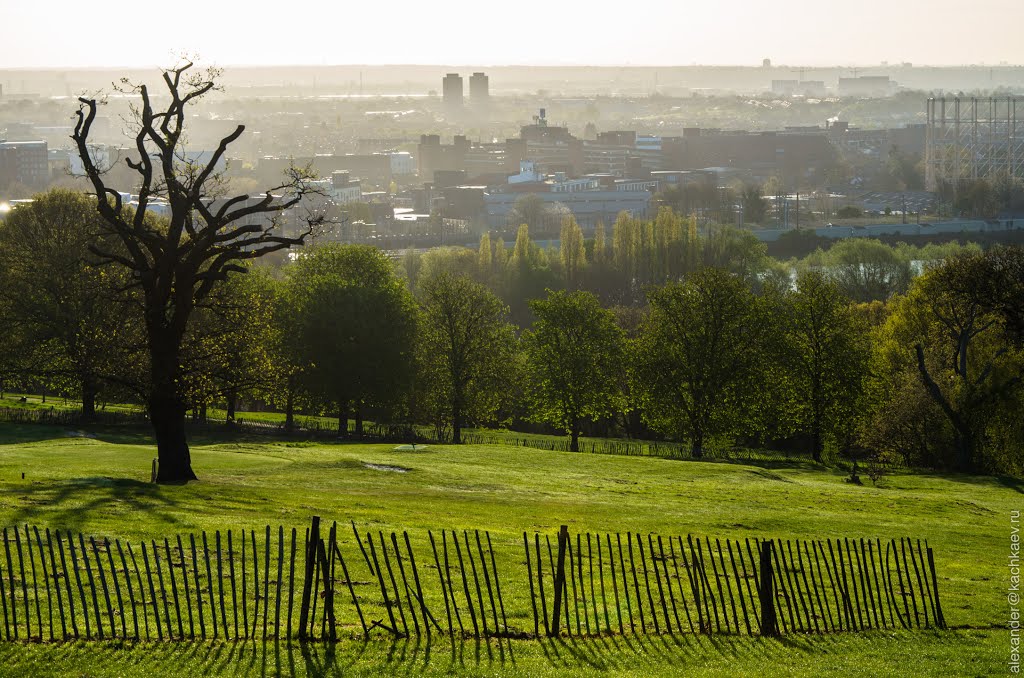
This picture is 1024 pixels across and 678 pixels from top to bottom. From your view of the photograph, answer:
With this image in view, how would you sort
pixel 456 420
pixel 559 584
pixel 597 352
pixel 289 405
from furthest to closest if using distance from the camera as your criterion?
pixel 597 352 → pixel 456 420 → pixel 289 405 → pixel 559 584

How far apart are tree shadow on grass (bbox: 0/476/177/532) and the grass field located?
7 cm

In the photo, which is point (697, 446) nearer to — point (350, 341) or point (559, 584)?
point (350, 341)

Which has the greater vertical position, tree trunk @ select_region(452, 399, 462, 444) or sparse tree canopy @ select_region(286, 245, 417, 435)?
sparse tree canopy @ select_region(286, 245, 417, 435)

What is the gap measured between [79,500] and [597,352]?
38.6 m

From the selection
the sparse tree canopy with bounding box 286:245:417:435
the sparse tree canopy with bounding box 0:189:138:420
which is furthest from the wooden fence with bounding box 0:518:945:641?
the sparse tree canopy with bounding box 286:245:417:435

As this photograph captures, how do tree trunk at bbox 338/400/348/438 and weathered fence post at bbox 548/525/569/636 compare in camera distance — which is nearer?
weathered fence post at bbox 548/525/569/636

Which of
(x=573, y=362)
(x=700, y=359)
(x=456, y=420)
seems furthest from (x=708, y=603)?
(x=456, y=420)

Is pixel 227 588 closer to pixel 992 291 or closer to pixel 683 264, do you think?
pixel 992 291

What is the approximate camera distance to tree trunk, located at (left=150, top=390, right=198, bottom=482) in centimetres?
3441

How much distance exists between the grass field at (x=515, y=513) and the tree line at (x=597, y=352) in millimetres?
4607

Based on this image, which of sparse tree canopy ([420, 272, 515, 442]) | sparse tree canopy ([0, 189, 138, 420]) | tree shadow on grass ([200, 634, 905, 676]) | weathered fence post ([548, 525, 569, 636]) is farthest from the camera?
sparse tree canopy ([420, 272, 515, 442])

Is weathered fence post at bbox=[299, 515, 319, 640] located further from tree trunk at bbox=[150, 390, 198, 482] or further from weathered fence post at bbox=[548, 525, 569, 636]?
tree trunk at bbox=[150, 390, 198, 482]

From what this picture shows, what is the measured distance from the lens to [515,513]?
32.9m

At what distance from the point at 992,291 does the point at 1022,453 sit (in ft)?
24.3
